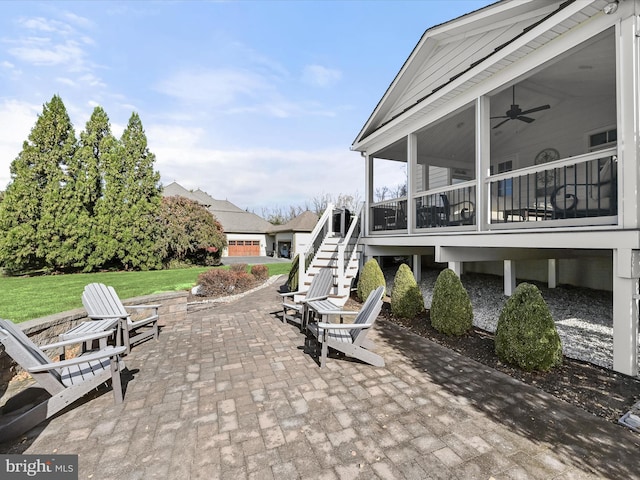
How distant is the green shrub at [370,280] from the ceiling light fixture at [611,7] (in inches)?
227

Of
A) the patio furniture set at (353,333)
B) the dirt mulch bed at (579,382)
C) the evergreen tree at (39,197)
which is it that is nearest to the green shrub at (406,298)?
the dirt mulch bed at (579,382)

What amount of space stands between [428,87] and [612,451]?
820cm

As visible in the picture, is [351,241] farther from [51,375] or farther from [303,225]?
[303,225]

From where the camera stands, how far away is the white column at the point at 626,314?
3.59 meters

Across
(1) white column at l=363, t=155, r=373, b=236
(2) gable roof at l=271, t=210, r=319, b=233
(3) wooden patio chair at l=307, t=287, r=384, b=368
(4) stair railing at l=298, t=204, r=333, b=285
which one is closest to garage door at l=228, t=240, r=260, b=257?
(2) gable roof at l=271, t=210, r=319, b=233

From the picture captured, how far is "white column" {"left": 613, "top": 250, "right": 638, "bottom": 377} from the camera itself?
11.8ft

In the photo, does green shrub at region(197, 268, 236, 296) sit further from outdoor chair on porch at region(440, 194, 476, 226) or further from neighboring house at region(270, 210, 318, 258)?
neighboring house at region(270, 210, 318, 258)

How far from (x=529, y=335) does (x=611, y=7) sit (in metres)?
4.26

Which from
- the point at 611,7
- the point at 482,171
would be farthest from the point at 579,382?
the point at 611,7

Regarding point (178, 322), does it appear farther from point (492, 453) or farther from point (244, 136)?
point (244, 136)

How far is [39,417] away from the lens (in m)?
2.64

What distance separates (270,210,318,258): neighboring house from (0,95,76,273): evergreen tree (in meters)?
18.1

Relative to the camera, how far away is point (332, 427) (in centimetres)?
272

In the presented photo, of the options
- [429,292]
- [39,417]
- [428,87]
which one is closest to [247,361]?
[39,417]
